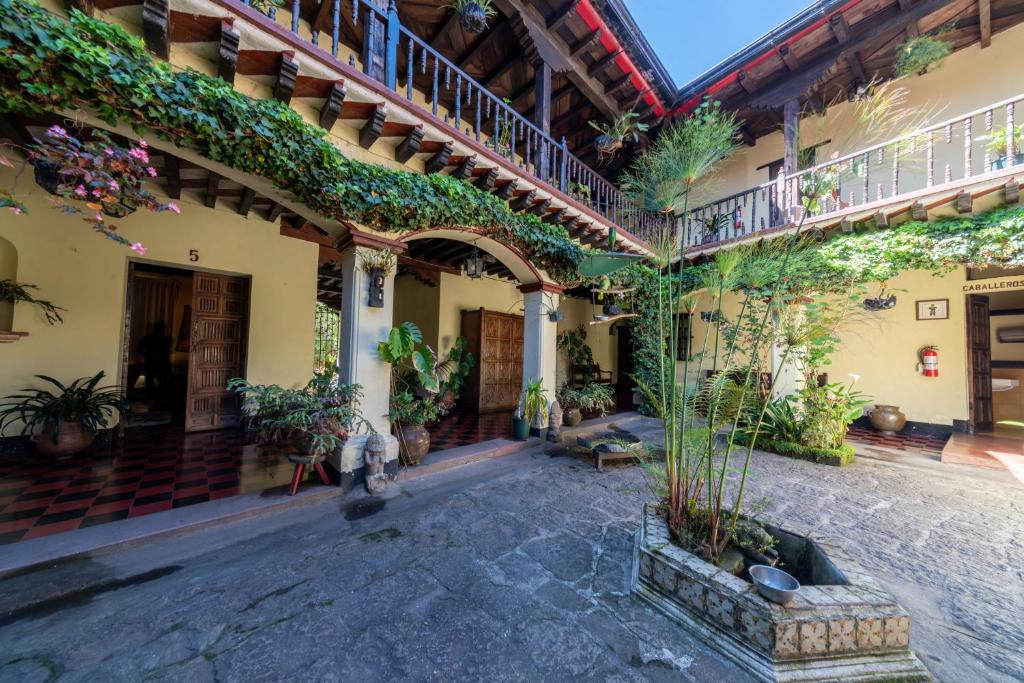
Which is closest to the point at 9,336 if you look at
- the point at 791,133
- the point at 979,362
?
the point at 791,133

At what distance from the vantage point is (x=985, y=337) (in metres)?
6.15

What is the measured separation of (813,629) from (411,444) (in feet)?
11.5

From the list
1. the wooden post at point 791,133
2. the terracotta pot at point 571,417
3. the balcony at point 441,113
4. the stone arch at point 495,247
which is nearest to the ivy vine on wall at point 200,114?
the stone arch at point 495,247

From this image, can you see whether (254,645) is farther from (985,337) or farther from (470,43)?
(985,337)

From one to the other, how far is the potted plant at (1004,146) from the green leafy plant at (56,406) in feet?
36.3

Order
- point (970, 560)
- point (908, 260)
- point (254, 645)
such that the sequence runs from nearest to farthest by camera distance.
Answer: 1. point (254, 645)
2. point (970, 560)
3. point (908, 260)

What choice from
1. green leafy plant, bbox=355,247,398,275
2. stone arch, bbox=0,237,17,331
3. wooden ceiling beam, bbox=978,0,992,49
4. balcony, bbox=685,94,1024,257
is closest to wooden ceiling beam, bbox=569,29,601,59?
balcony, bbox=685,94,1024,257

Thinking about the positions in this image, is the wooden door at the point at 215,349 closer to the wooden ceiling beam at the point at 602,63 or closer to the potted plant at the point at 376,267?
the potted plant at the point at 376,267

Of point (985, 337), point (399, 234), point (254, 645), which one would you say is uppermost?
point (399, 234)

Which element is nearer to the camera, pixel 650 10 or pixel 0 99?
pixel 0 99

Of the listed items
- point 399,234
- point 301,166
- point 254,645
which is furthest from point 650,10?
point 254,645

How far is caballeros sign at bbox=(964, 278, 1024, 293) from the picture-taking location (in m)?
5.45

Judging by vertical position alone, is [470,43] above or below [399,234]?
above

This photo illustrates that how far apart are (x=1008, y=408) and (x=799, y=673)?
9.49 meters
